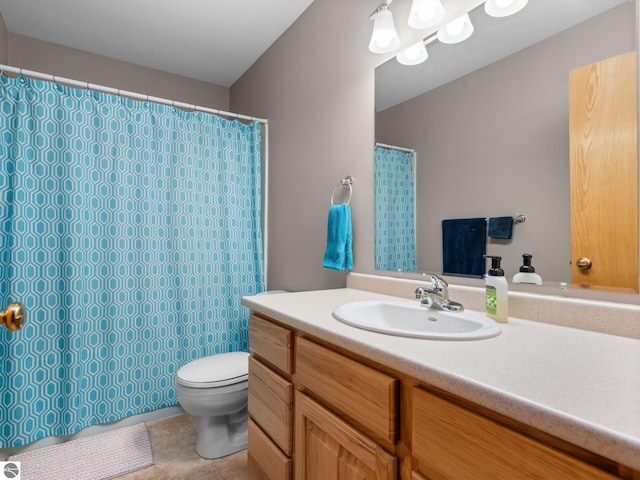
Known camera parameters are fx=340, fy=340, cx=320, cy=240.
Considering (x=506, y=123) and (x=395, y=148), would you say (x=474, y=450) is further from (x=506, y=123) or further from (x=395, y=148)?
(x=395, y=148)

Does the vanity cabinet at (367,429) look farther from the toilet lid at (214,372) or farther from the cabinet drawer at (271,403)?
the toilet lid at (214,372)

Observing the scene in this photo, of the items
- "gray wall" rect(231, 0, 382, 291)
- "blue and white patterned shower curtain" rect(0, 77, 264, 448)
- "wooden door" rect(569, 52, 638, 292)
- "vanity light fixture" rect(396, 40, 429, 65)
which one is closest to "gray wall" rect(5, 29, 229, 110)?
"gray wall" rect(231, 0, 382, 291)

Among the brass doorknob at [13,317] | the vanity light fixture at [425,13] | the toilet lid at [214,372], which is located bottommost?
the toilet lid at [214,372]

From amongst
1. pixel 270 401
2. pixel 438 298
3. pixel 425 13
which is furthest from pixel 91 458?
pixel 425 13

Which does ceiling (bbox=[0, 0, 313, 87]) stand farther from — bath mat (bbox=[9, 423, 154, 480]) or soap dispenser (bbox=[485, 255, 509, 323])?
bath mat (bbox=[9, 423, 154, 480])

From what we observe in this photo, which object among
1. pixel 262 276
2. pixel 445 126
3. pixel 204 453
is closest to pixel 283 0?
pixel 445 126

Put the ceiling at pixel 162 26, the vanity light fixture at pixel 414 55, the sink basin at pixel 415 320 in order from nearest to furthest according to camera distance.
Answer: the sink basin at pixel 415 320 → the vanity light fixture at pixel 414 55 → the ceiling at pixel 162 26

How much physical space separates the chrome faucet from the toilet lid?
3.46 ft

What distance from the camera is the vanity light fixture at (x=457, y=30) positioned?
1257 millimetres

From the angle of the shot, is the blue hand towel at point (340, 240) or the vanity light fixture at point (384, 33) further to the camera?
the blue hand towel at point (340, 240)

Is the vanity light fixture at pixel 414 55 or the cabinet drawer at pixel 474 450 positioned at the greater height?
the vanity light fixture at pixel 414 55

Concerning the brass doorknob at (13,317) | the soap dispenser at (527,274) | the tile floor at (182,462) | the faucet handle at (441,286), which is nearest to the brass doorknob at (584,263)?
the soap dispenser at (527,274)

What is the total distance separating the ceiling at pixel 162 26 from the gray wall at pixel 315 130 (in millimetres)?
181

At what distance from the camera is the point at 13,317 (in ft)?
2.37
